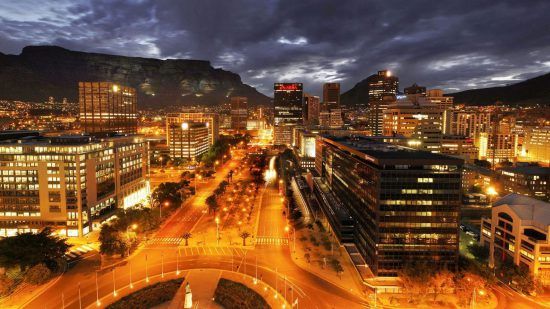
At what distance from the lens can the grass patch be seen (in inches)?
2051

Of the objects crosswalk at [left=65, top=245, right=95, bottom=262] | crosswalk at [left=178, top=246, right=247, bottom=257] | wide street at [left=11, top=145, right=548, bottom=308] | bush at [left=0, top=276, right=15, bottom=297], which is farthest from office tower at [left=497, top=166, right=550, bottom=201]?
bush at [left=0, top=276, right=15, bottom=297]

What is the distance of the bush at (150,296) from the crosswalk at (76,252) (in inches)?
931

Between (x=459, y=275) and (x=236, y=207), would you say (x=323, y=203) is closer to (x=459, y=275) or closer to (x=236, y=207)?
(x=236, y=207)

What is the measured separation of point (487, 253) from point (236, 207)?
6787 cm

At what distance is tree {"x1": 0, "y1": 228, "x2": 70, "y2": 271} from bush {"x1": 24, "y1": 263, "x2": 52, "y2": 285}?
3.32 meters

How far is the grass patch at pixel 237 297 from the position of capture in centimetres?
5209

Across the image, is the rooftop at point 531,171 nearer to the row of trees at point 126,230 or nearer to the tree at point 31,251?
the row of trees at point 126,230

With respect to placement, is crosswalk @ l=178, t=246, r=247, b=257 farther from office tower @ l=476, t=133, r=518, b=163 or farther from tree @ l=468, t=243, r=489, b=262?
office tower @ l=476, t=133, r=518, b=163

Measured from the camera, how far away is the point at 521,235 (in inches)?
2557

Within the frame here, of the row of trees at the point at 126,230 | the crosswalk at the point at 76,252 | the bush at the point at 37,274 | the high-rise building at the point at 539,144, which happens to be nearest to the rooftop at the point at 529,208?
the row of trees at the point at 126,230

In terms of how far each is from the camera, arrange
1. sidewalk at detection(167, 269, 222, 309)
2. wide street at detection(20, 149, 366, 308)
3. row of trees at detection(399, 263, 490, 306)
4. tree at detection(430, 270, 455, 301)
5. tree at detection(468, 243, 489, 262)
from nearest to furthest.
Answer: sidewalk at detection(167, 269, 222, 309) → row of trees at detection(399, 263, 490, 306) → wide street at detection(20, 149, 366, 308) → tree at detection(430, 270, 455, 301) → tree at detection(468, 243, 489, 262)

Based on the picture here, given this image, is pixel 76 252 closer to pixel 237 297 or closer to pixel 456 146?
pixel 237 297

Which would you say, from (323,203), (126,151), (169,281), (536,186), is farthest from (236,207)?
(536,186)

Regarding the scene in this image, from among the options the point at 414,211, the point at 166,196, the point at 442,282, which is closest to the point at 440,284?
the point at 442,282
